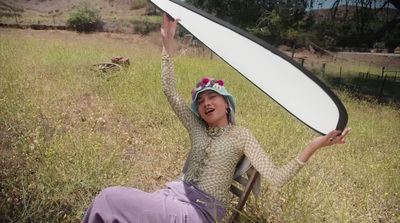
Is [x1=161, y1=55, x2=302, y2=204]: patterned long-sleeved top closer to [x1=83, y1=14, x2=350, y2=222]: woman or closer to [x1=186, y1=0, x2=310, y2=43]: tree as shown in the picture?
[x1=83, y1=14, x2=350, y2=222]: woman

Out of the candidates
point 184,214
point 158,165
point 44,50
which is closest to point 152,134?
point 158,165

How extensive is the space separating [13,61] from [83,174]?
483cm

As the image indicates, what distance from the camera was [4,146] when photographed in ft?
8.97

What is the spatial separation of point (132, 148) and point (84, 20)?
22.1 meters

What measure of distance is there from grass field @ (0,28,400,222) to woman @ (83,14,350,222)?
15.3 inches

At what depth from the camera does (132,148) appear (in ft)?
10.5

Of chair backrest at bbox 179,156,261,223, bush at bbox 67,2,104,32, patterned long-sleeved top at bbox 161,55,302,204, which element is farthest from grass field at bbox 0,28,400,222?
bush at bbox 67,2,104,32

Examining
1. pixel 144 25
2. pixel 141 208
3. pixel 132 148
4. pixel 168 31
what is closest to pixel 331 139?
pixel 141 208

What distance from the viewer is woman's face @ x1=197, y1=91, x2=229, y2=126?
1.69 meters

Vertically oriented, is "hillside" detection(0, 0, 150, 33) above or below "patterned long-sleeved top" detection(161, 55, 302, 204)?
below

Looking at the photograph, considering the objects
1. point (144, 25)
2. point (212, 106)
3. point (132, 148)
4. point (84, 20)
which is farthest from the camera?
point (144, 25)

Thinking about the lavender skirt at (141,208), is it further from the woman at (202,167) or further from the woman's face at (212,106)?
the woman's face at (212,106)

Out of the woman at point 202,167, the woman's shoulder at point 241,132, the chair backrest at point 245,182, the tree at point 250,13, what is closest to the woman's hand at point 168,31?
the woman at point 202,167

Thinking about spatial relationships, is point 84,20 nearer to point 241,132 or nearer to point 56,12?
point 56,12
